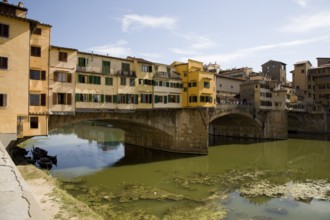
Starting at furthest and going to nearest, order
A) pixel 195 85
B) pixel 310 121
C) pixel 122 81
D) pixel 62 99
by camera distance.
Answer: pixel 310 121
pixel 195 85
pixel 122 81
pixel 62 99

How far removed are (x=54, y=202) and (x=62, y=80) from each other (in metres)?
16.9

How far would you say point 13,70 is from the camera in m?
22.5

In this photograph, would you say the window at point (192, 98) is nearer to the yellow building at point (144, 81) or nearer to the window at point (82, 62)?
the yellow building at point (144, 81)

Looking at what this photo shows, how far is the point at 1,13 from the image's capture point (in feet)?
71.2

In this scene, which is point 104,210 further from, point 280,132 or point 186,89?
point 280,132

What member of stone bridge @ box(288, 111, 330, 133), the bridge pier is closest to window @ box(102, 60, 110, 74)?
the bridge pier

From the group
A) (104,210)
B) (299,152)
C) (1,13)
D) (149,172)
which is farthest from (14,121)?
(299,152)

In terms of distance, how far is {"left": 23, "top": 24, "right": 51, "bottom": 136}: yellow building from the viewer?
25502mm

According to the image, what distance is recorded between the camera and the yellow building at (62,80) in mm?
27734

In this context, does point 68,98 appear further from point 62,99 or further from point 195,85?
point 195,85

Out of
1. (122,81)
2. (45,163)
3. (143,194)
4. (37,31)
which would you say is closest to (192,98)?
(122,81)

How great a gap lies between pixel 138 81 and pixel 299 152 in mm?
34420

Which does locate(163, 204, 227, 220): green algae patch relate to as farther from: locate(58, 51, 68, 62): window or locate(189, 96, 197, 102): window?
locate(189, 96, 197, 102): window

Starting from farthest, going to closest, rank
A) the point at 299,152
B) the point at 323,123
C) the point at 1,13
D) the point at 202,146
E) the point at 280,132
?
1. the point at 323,123
2. the point at 280,132
3. the point at 299,152
4. the point at 202,146
5. the point at 1,13
